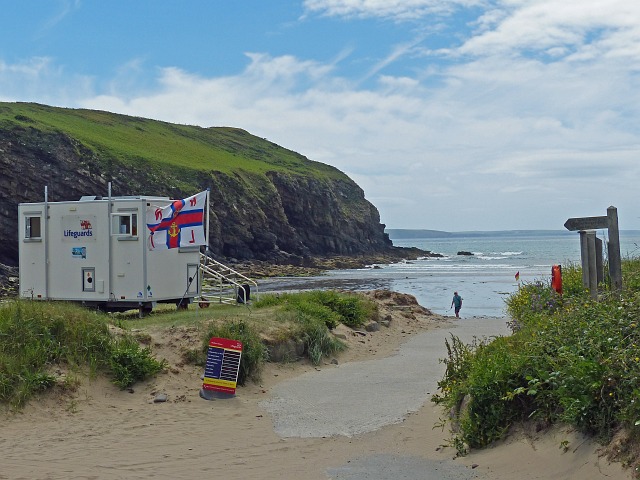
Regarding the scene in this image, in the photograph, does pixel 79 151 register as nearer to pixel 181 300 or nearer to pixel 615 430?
pixel 181 300

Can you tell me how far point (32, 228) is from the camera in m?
19.9

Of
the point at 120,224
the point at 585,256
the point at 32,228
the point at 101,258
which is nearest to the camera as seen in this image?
the point at 585,256

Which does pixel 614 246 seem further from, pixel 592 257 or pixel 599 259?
pixel 599 259

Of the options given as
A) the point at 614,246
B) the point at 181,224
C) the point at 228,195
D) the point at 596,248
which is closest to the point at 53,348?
the point at 181,224

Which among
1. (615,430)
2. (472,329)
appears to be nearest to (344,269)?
(472,329)

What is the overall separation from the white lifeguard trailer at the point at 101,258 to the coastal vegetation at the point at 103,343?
116 inches

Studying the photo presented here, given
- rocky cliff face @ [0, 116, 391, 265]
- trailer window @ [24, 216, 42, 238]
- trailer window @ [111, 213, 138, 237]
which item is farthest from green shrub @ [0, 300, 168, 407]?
rocky cliff face @ [0, 116, 391, 265]

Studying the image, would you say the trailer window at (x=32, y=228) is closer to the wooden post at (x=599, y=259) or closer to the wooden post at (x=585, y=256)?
the wooden post at (x=585, y=256)

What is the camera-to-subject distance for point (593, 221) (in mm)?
10570

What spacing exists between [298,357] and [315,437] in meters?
5.38

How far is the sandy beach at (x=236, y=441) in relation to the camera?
6.91 m

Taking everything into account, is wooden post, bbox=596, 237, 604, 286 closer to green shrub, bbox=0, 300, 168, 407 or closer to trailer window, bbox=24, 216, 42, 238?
green shrub, bbox=0, 300, 168, 407

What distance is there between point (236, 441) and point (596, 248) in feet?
19.1

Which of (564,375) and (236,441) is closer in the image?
(564,375)
